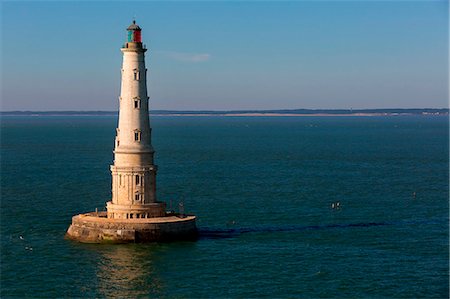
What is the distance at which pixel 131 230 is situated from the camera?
69.0 m

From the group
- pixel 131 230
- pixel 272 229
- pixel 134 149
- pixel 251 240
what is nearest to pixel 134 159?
pixel 134 149

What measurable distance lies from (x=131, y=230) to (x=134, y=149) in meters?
7.05

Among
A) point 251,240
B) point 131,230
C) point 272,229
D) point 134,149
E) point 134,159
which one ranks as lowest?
point 251,240

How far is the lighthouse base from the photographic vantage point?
69000 mm

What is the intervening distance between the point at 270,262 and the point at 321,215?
76.1ft

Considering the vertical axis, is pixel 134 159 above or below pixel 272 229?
above

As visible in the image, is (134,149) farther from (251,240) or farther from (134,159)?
(251,240)

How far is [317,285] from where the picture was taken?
56.1m

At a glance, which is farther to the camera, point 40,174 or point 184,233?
point 40,174

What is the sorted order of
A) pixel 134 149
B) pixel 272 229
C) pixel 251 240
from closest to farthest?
pixel 251 240 < pixel 134 149 < pixel 272 229

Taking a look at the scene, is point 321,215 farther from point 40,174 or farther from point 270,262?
point 40,174

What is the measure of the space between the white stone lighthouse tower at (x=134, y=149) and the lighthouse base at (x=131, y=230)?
4.65 ft

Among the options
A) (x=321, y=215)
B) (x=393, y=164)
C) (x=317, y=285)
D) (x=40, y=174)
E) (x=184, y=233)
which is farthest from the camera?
(x=393, y=164)

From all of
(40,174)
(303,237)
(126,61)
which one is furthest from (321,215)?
(40,174)
